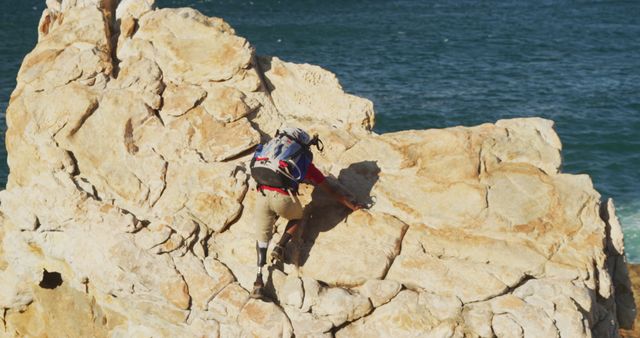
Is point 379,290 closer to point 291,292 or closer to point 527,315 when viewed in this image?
point 291,292

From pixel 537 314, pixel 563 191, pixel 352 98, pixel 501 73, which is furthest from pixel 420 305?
pixel 501 73

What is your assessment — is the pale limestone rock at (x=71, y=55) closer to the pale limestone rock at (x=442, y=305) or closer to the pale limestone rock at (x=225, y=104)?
the pale limestone rock at (x=225, y=104)

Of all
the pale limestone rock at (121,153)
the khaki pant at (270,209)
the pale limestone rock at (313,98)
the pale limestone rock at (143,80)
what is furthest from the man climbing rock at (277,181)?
the pale limestone rock at (313,98)

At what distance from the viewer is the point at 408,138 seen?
14516mm

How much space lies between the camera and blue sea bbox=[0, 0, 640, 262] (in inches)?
1583

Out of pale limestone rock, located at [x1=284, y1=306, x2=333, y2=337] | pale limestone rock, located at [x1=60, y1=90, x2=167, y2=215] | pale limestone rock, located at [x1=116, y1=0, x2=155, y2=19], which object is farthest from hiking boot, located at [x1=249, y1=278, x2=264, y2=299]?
pale limestone rock, located at [x1=116, y1=0, x2=155, y2=19]

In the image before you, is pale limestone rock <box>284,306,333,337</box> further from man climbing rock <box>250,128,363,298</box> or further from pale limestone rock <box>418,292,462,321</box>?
pale limestone rock <box>418,292,462,321</box>

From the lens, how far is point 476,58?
5369 centimetres

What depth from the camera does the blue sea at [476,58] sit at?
40.2 m

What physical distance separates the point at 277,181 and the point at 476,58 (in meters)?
43.9

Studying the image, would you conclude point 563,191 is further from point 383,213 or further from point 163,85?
point 163,85

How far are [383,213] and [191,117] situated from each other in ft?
12.0

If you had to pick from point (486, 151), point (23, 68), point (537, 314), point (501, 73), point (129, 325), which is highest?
point (23, 68)

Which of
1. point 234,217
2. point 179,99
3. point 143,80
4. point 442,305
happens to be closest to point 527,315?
point 442,305
